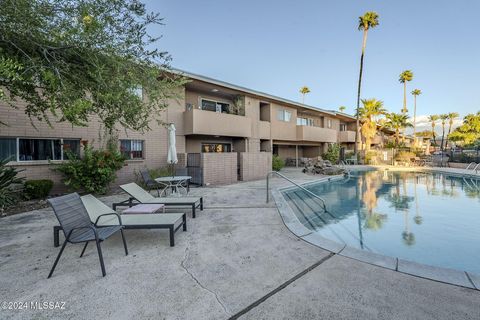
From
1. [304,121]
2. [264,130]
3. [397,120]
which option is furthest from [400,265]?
[397,120]

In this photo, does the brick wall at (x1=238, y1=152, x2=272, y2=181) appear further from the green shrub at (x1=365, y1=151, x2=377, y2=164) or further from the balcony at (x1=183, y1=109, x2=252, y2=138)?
the green shrub at (x1=365, y1=151, x2=377, y2=164)

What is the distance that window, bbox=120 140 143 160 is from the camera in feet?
37.0

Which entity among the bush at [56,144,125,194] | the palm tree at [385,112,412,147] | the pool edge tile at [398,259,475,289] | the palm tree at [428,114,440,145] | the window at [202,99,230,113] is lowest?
the pool edge tile at [398,259,475,289]

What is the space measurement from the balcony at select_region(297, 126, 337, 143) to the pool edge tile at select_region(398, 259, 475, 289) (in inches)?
748

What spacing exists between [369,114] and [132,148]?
30076mm

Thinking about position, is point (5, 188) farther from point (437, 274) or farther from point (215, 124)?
point (437, 274)

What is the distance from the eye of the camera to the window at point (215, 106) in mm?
15761

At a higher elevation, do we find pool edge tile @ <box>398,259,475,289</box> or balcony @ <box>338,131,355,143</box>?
balcony @ <box>338,131,355,143</box>

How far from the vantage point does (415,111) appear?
44.5 metres

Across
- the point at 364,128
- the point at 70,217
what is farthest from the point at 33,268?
the point at 364,128

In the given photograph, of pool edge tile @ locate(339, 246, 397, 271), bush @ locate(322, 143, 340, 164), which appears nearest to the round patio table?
pool edge tile @ locate(339, 246, 397, 271)

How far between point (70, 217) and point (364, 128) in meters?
34.5

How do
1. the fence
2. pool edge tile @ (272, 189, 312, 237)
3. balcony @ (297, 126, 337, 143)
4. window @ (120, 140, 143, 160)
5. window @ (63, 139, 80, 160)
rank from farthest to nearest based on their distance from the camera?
1. balcony @ (297, 126, 337, 143)
2. the fence
3. window @ (120, 140, 143, 160)
4. window @ (63, 139, 80, 160)
5. pool edge tile @ (272, 189, 312, 237)

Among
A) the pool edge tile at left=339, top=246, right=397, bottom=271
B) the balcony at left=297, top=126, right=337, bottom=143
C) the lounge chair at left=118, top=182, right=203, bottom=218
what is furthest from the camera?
the balcony at left=297, top=126, right=337, bottom=143
